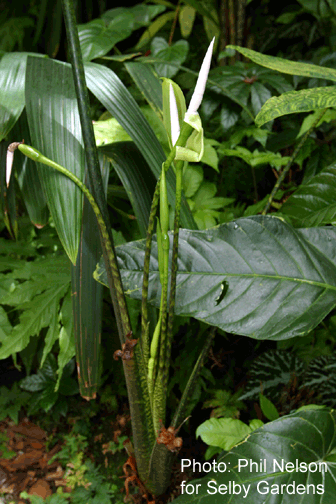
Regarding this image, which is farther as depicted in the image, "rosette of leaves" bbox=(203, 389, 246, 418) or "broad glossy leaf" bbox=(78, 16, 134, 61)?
"broad glossy leaf" bbox=(78, 16, 134, 61)

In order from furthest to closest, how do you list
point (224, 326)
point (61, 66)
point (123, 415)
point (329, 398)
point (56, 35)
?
point (56, 35) → point (123, 415) → point (329, 398) → point (61, 66) → point (224, 326)

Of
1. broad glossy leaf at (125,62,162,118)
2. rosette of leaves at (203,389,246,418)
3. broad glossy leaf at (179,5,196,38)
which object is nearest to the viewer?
broad glossy leaf at (125,62,162,118)

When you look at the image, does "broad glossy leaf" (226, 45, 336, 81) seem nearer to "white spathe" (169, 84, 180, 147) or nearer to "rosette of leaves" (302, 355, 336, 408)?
"white spathe" (169, 84, 180, 147)

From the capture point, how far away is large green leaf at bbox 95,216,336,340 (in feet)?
1.73

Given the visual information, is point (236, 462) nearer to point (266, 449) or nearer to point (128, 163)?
point (266, 449)

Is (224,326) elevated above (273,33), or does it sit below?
below

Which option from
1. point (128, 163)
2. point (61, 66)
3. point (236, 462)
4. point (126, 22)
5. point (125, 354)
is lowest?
point (236, 462)

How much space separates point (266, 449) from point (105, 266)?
380 millimetres

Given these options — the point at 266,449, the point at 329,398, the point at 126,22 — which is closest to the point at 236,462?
the point at 266,449

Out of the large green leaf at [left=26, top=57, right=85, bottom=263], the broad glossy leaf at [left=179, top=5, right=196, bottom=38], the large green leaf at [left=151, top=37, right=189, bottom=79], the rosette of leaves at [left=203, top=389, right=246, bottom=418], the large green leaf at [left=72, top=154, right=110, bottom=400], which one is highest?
the broad glossy leaf at [left=179, top=5, right=196, bottom=38]

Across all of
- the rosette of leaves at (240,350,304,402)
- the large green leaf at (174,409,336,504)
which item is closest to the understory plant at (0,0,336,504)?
the large green leaf at (174,409,336,504)

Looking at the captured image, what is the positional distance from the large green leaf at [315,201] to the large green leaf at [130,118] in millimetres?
230

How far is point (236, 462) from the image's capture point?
53 cm

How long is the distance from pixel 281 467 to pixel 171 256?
0.36 metres
